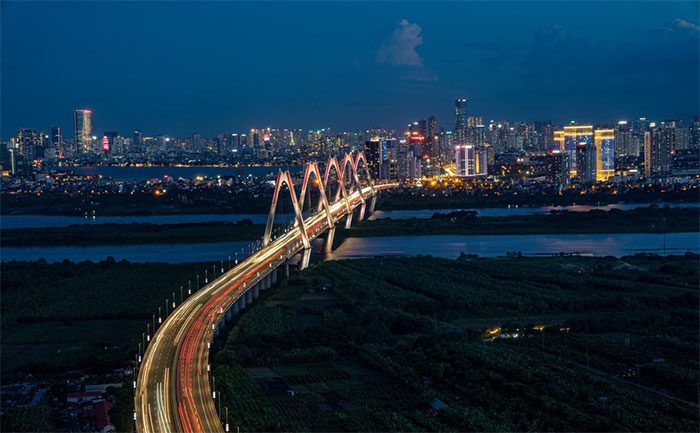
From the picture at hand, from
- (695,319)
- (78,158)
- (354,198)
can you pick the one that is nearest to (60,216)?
(354,198)

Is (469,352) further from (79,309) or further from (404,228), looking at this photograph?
(404,228)

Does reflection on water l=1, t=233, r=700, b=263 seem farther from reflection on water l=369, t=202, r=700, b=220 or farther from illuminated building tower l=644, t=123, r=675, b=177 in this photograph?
illuminated building tower l=644, t=123, r=675, b=177

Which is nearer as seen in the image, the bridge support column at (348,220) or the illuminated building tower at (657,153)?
the bridge support column at (348,220)

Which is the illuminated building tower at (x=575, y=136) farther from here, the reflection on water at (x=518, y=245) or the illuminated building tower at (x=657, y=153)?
the reflection on water at (x=518, y=245)

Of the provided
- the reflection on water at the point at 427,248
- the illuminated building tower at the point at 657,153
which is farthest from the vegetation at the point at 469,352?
the illuminated building tower at the point at 657,153

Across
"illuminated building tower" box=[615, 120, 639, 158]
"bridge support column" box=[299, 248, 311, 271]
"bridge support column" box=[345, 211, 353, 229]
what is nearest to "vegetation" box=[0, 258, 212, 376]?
"bridge support column" box=[299, 248, 311, 271]

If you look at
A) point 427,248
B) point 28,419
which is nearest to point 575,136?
point 427,248

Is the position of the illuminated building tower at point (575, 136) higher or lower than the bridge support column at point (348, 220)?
higher

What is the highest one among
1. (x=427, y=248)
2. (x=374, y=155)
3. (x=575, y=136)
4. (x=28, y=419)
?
(x=575, y=136)

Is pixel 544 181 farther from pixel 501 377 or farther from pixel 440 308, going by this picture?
pixel 501 377
